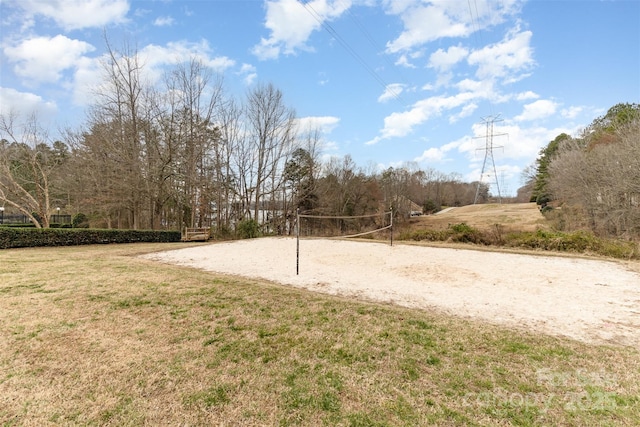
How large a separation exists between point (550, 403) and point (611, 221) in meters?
18.2

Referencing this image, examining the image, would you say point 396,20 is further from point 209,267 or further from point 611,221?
point 611,221

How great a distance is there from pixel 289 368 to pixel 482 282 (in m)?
5.09

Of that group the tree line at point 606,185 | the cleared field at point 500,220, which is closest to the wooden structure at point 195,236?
the cleared field at point 500,220

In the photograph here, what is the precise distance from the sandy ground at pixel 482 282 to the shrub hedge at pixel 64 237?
539 cm

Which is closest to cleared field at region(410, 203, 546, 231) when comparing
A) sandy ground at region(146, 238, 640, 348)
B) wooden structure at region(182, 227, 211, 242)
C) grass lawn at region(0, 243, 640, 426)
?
sandy ground at region(146, 238, 640, 348)

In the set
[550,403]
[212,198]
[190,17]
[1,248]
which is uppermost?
[190,17]

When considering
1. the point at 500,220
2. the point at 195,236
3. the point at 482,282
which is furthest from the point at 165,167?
the point at 500,220

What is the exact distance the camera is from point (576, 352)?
290 cm

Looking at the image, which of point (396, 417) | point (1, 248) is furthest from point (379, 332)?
point (1, 248)

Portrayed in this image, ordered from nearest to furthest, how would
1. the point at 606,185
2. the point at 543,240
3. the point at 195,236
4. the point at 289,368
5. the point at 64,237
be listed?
1. the point at 289,368
2. the point at 543,240
3. the point at 64,237
4. the point at 606,185
5. the point at 195,236

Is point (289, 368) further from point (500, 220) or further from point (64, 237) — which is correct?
point (500, 220)

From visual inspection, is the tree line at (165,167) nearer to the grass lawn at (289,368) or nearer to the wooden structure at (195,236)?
the wooden structure at (195,236)

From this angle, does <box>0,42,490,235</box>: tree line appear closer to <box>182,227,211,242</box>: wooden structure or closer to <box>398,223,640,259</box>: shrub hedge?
<box>182,227,211,242</box>: wooden structure

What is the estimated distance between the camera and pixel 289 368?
8.53ft
